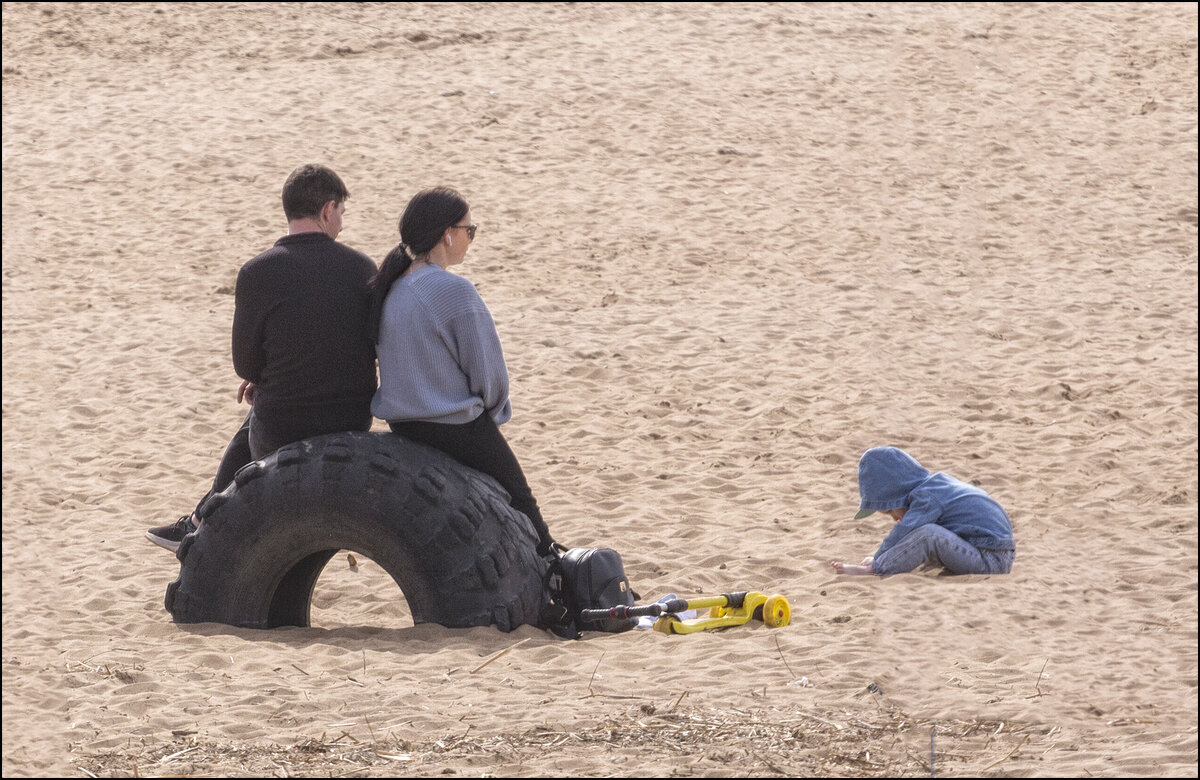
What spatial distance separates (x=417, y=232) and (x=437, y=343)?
0.47 meters

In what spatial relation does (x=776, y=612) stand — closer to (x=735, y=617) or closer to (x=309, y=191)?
(x=735, y=617)

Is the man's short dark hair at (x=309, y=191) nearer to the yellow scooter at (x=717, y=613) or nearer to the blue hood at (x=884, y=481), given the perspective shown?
the yellow scooter at (x=717, y=613)

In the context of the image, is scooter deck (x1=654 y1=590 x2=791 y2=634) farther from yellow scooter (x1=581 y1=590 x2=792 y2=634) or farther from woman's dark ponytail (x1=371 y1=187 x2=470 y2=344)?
woman's dark ponytail (x1=371 y1=187 x2=470 y2=344)

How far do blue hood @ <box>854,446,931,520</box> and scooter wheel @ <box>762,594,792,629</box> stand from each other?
107cm

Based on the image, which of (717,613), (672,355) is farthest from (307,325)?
(672,355)

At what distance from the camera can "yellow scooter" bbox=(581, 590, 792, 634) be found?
577 centimetres

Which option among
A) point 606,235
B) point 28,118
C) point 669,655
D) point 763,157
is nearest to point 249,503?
point 669,655

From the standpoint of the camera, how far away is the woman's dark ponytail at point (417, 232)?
5668 millimetres

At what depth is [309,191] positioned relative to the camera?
5695 millimetres

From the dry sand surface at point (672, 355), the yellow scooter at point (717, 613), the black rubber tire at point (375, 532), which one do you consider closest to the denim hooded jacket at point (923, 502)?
the dry sand surface at point (672, 355)

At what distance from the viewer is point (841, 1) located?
21.3 m

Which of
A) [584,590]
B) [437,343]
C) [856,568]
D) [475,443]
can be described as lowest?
[856,568]

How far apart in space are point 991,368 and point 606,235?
15.3 ft

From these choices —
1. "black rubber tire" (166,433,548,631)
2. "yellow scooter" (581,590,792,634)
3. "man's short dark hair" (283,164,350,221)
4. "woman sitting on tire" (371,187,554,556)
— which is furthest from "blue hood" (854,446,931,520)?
"man's short dark hair" (283,164,350,221)
